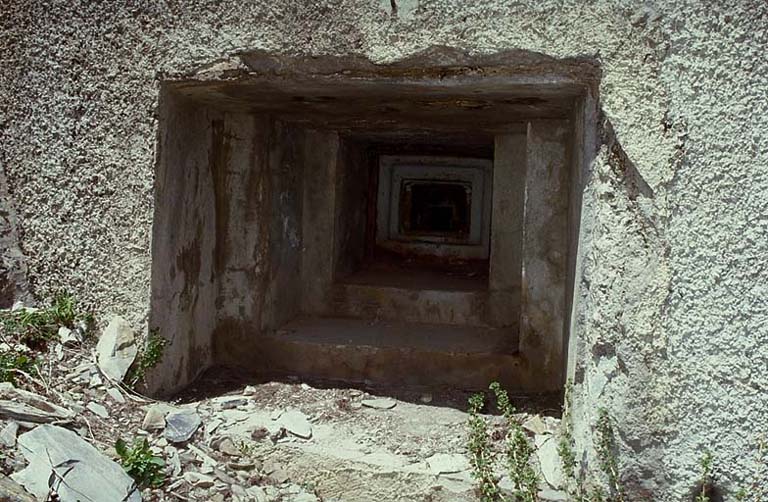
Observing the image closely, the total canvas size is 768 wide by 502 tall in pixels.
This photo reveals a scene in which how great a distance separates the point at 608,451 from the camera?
198 cm

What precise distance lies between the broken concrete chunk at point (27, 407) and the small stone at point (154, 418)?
23 centimetres

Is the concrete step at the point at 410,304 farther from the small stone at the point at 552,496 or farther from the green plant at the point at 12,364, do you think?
the green plant at the point at 12,364

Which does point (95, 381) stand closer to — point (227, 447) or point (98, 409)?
point (98, 409)

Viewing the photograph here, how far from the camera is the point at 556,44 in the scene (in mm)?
2012

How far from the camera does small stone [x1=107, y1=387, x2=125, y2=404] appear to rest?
7.44 ft

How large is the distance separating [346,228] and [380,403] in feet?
4.67

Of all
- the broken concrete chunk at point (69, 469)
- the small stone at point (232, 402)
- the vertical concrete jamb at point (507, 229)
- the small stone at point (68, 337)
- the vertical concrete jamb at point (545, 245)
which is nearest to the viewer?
the broken concrete chunk at point (69, 469)

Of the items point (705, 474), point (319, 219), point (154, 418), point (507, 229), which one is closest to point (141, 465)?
point (154, 418)

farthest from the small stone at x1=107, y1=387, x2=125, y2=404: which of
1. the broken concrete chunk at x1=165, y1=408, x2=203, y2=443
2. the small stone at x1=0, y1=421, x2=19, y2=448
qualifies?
the small stone at x1=0, y1=421, x2=19, y2=448

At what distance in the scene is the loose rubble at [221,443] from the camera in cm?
185

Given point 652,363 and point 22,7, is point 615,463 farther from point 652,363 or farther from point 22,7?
point 22,7

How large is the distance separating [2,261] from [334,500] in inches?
56.9

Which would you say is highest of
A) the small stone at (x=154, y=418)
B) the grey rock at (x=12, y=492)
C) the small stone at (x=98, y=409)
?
the small stone at (x=98, y=409)

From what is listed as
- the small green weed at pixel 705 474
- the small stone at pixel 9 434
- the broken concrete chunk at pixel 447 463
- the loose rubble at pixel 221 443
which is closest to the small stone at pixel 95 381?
the loose rubble at pixel 221 443
